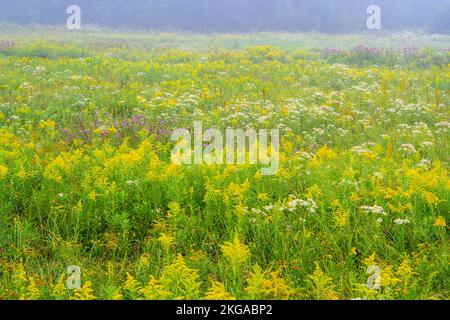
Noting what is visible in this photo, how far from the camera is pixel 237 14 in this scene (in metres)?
51.1

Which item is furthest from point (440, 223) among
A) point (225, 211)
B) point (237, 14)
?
point (237, 14)

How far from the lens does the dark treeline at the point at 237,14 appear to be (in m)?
46.3

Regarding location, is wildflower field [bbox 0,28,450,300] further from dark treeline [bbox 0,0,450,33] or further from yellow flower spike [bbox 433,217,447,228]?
dark treeline [bbox 0,0,450,33]

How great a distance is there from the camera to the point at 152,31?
42719 mm

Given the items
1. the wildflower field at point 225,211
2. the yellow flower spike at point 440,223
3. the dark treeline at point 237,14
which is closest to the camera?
the wildflower field at point 225,211

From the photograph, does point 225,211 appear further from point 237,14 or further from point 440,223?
point 237,14

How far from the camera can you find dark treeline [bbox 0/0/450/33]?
152 feet

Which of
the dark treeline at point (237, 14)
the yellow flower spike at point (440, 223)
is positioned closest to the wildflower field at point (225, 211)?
the yellow flower spike at point (440, 223)

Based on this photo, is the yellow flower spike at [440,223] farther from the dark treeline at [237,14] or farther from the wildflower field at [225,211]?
the dark treeline at [237,14]

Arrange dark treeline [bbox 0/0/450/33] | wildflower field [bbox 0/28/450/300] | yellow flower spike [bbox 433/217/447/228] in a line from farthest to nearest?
dark treeline [bbox 0/0/450/33] → yellow flower spike [bbox 433/217/447/228] → wildflower field [bbox 0/28/450/300]

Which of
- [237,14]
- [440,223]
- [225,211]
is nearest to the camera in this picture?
[440,223]

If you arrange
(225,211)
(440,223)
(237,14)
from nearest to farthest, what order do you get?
(440,223), (225,211), (237,14)

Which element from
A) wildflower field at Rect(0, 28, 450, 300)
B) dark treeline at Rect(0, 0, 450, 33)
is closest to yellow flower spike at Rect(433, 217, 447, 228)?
wildflower field at Rect(0, 28, 450, 300)
